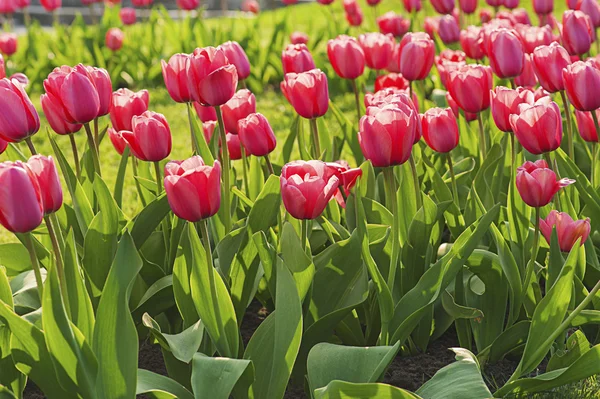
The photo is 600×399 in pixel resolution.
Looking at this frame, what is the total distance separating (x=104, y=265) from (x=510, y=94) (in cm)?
119

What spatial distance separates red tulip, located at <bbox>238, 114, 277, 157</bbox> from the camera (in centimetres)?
231

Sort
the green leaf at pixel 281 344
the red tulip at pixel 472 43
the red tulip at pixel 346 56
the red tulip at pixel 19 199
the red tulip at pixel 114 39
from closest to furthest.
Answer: the red tulip at pixel 19 199 < the green leaf at pixel 281 344 < the red tulip at pixel 346 56 < the red tulip at pixel 472 43 < the red tulip at pixel 114 39

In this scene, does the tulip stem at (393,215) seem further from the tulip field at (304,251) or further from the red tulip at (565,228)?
the red tulip at (565,228)

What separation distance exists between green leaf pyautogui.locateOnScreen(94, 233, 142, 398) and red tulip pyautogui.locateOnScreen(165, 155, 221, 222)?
0.13 meters

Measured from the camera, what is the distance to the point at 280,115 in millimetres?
5859

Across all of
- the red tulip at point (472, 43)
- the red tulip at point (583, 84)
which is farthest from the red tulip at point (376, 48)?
the red tulip at point (583, 84)

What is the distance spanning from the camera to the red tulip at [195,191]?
5.66ft

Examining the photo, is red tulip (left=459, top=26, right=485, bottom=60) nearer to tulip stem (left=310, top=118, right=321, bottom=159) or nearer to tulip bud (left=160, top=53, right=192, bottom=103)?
tulip stem (left=310, top=118, right=321, bottom=159)

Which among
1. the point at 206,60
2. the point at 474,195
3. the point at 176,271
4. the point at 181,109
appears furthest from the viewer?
the point at 181,109

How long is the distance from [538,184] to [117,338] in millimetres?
1024

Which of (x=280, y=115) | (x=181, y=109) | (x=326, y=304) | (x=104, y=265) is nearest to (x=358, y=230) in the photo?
(x=326, y=304)

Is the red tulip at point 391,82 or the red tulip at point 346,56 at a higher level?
the red tulip at point 346,56

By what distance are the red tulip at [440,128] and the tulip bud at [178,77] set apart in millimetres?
683

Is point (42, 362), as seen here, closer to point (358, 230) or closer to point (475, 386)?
point (358, 230)
